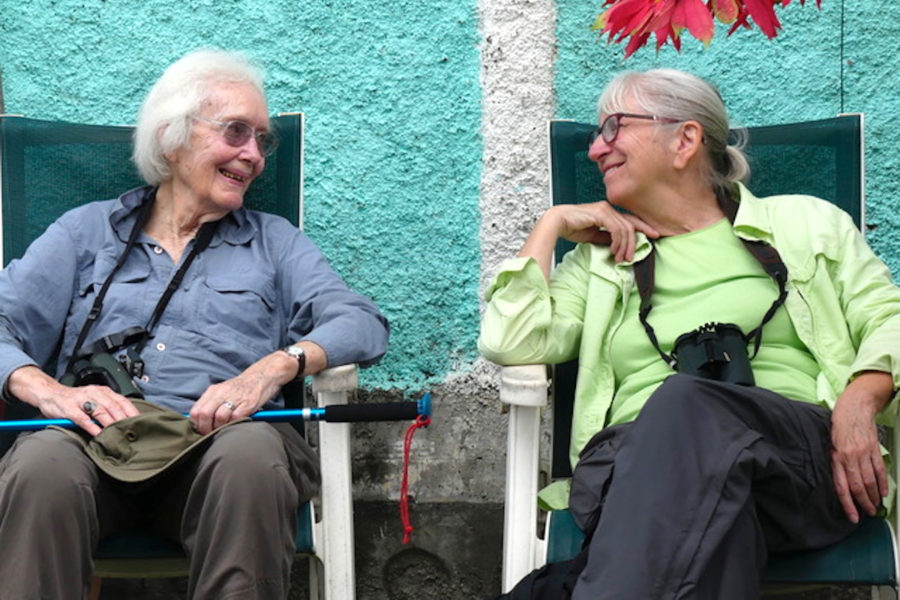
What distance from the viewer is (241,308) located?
350 cm

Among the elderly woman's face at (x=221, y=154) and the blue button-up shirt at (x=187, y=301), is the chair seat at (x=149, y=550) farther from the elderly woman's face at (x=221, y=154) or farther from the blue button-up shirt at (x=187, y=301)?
the elderly woman's face at (x=221, y=154)

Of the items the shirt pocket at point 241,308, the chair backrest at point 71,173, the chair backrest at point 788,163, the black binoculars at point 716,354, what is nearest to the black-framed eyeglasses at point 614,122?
the chair backrest at point 788,163

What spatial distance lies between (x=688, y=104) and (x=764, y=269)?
459mm

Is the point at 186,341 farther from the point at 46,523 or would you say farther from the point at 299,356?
the point at 46,523

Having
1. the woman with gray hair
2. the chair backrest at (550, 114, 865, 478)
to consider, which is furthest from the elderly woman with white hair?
the chair backrest at (550, 114, 865, 478)

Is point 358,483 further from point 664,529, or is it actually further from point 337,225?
point 664,529

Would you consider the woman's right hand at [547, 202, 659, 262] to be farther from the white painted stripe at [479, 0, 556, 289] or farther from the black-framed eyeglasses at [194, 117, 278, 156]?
the black-framed eyeglasses at [194, 117, 278, 156]

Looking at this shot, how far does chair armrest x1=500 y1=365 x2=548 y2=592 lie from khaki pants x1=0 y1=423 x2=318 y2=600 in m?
0.46

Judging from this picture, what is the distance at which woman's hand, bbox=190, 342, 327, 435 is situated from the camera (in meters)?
3.10

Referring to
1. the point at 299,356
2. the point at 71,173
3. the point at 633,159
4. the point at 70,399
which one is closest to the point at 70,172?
the point at 71,173

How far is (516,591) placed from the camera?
290 cm

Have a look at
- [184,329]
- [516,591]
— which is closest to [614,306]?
[516,591]

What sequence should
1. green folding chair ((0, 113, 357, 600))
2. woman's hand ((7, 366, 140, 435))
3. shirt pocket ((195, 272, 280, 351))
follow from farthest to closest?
shirt pocket ((195, 272, 280, 351)) < green folding chair ((0, 113, 357, 600)) < woman's hand ((7, 366, 140, 435))

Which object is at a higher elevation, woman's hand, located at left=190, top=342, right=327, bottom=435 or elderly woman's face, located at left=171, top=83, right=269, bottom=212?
elderly woman's face, located at left=171, top=83, right=269, bottom=212
